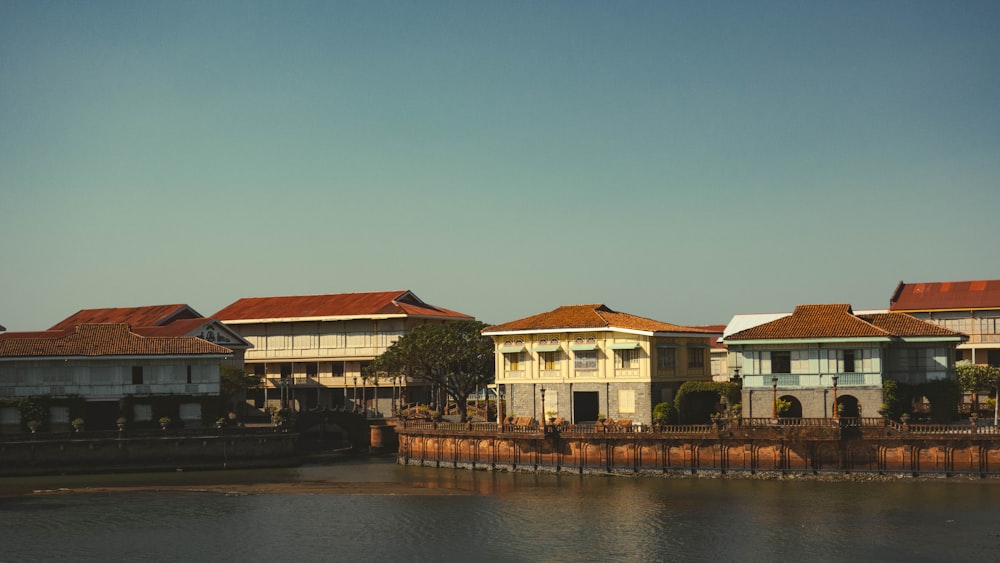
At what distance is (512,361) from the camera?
74.5 metres

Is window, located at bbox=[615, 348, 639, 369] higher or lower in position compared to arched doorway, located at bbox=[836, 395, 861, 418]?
higher

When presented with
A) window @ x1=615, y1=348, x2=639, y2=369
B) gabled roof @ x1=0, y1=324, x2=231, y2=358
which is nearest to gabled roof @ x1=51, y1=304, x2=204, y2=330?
gabled roof @ x1=0, y1=324, x2=231, y2=358

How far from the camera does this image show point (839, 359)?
63.9 meters

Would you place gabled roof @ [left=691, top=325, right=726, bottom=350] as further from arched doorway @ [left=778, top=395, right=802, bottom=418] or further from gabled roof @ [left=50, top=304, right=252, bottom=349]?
gabled roof @ [left=50, top=304, right=252, bottom=349]

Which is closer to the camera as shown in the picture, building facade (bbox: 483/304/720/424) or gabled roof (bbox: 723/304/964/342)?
gabled roof (bbox: 723/304/964/342)

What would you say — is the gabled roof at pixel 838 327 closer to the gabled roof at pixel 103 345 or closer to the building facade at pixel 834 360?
the building facade at pixel 834 360

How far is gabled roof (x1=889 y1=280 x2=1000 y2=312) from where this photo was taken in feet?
285

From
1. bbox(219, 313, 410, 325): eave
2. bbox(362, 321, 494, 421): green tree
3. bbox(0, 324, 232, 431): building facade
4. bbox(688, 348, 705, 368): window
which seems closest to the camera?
bbox(0, 324, 232, 431): building facade

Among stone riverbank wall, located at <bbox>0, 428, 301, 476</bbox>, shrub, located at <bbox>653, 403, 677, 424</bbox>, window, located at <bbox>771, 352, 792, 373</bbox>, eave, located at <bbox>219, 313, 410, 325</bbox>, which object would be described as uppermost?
eave, located at <bbox>219, 313, 410, 325</bbox>

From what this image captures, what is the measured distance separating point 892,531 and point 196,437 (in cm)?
4430

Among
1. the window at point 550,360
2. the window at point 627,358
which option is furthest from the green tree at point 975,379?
the window at point 550,360

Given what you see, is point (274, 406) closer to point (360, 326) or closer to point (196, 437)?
point (360, 326)

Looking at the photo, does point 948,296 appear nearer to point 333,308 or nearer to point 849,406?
point 849,406

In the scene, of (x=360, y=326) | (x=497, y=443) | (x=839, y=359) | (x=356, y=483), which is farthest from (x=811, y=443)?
(x=360, y=326)
